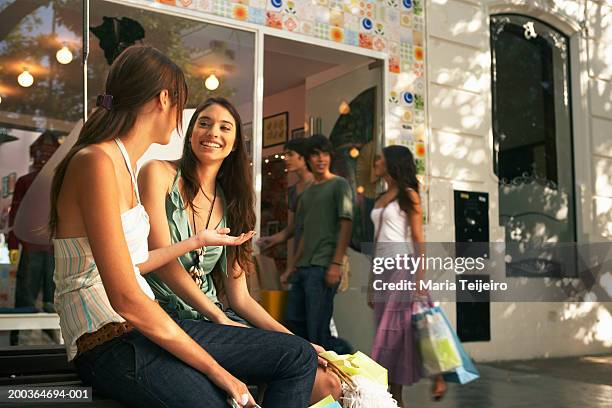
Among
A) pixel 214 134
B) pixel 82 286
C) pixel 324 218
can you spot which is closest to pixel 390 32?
pixel 324 218

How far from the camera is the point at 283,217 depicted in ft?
20.6

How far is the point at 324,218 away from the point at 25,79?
238 centimetres

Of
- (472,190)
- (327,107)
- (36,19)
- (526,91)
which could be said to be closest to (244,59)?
(327,107)

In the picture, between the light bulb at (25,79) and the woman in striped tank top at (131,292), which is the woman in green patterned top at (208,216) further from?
the light bulb at (25,79)

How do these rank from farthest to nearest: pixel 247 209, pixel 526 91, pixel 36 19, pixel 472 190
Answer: pixel 526 91
pixel 472 190
pixel 36 19
pixel 247 209

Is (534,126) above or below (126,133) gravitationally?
above

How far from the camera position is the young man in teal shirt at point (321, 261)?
203 inches

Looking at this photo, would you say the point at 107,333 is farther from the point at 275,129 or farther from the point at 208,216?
the point at 275,129

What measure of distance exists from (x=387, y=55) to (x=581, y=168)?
2.93m

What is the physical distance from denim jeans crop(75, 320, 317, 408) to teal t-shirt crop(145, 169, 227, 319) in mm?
300

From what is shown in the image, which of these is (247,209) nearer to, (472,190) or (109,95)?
(109,95)

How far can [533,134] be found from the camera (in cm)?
798

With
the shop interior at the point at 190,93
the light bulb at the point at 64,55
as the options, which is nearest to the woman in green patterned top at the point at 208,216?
the shop interior at the point at 190,93

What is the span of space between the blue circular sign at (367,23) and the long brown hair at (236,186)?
4.43 meters
